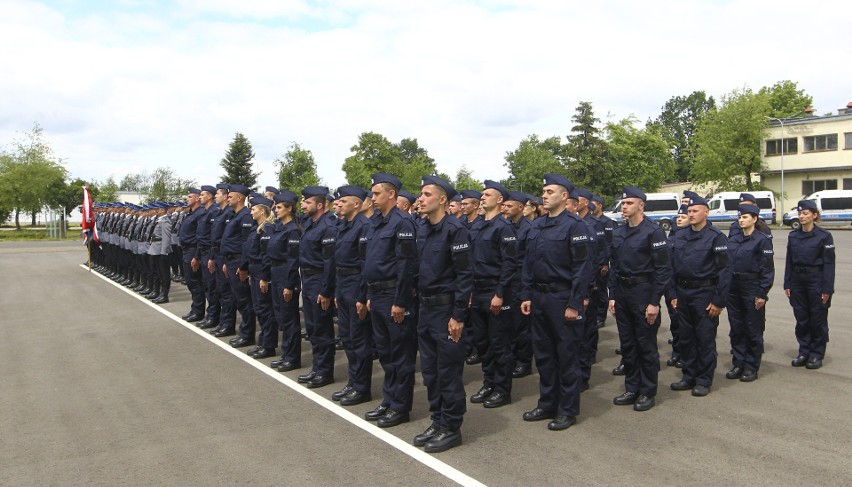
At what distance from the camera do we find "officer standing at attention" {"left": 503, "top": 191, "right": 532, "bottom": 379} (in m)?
6.74

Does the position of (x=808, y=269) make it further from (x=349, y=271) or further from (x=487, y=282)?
(x=349, y=271)

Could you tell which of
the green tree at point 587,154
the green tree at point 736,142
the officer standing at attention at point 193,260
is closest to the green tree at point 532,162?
the green tree at point 587,154

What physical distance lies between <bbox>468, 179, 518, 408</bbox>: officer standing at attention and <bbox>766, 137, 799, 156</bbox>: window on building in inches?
1956

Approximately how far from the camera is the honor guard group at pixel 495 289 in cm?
529

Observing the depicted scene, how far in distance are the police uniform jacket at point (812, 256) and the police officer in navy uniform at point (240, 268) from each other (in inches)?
272

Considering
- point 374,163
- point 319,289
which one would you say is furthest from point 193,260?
point 374,163

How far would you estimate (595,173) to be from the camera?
56875 mm

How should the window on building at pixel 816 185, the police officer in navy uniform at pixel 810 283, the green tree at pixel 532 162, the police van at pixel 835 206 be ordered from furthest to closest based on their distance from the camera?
the green tree at pixel 532 162 → the window on building at pixel 816 185 → the police van at pixel 835 206 → the police officer in navy uniform at pixel 810 283

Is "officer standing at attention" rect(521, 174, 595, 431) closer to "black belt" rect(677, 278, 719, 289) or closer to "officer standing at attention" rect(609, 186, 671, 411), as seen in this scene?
"officer standing at attention" rect(609, 186, 671, 411)

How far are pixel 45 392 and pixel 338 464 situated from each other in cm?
390

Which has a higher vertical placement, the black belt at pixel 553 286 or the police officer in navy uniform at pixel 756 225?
the police officer in navy uniform at pixel 756 225

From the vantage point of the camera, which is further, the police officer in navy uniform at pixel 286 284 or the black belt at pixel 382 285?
the police officer in navy uniform at pixel 286 284

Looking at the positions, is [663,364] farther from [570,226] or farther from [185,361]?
[185,361]

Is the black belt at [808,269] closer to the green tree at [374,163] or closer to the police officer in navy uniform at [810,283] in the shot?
the police officer in navy uniform at [810,283]
